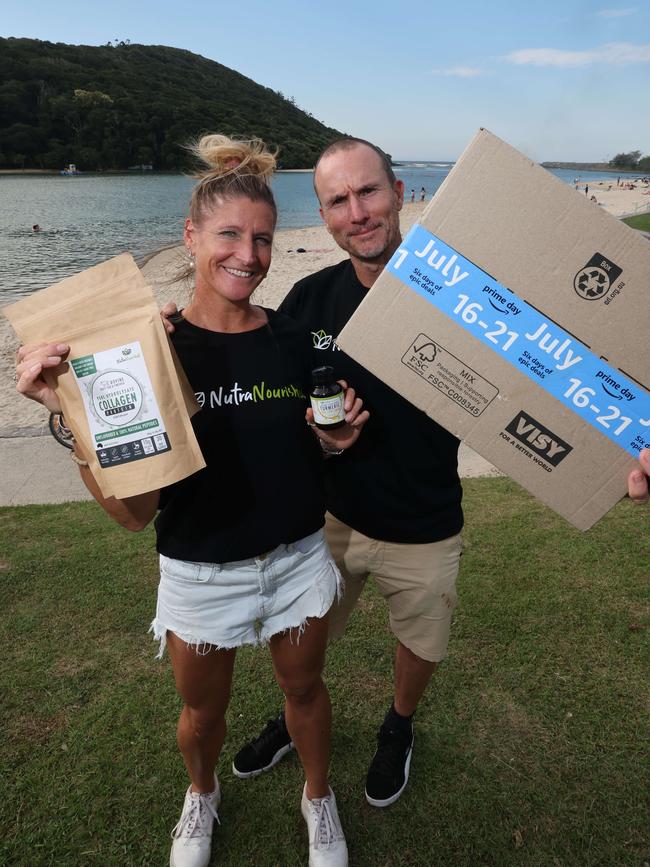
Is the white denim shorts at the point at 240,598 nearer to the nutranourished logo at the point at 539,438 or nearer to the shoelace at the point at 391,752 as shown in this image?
the nutranourished logo at the point at 539,438

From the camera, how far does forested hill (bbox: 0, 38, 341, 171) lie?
7962 centimetres

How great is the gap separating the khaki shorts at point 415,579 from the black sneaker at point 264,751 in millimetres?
692

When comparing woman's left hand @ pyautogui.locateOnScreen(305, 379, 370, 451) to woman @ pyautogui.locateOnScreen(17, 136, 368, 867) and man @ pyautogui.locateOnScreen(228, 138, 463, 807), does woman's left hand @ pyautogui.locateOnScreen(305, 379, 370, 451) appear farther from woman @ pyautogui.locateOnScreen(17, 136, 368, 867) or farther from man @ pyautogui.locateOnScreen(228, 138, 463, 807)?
man @ pyautogui.locateOnScreen(228, 138, 463, 807)

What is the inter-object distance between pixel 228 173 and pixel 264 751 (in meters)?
2.24

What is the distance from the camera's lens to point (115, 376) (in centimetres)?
129

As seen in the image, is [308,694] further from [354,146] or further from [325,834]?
[354,146]

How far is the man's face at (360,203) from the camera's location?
1.97 meters

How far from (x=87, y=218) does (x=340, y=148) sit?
143 ft

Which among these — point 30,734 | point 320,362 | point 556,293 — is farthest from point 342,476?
point 30,734

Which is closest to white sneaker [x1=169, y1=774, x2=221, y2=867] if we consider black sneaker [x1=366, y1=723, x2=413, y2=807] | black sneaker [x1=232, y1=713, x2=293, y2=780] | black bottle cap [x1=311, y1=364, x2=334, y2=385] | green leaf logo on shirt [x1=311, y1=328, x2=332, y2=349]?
black sneaker [x1=232, y1=713, x2=293, y2=780]

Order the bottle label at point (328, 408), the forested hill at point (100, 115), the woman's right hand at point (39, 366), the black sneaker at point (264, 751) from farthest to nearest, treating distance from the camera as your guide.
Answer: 1. the forested hill at point (100, 115)
2. the black sneaker at point (264, 751)
3. the bottle label at point (328, 408)
4. the woman's right hand at point (39, 366)

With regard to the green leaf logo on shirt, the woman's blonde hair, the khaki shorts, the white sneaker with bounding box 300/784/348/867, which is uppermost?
the woman's blonde hair

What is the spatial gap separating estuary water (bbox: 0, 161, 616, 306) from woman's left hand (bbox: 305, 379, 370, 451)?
3.75 m

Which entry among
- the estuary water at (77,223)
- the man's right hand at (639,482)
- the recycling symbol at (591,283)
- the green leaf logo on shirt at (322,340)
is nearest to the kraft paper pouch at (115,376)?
the green leaf logo on shirt at (322,340)
